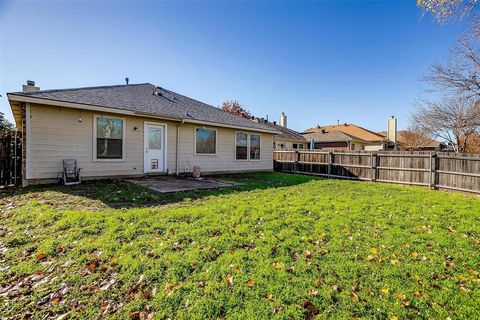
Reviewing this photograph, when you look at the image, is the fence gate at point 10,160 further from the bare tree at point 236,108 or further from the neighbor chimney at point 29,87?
the bare tree at point 236,108

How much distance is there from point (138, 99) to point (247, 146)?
20.3 feet

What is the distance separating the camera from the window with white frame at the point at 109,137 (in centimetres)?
870

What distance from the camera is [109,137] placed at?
352 inches

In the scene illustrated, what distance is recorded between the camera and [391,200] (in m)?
6.70

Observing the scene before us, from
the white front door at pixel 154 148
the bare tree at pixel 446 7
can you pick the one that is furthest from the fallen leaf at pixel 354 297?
the white front door at pixel 154 148

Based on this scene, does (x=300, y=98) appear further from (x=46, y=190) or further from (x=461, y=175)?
(x=46, y=190)

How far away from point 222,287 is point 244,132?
442 inches

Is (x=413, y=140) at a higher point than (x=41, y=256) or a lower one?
higher

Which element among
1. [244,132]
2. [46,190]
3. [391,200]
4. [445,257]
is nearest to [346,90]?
[244,132]

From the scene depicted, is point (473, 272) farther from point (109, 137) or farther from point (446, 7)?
point (109, 137)

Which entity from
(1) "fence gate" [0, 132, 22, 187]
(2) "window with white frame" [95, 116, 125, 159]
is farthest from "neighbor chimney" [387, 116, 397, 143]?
A: (1) "fence gate" [0, 132, 22, 187]

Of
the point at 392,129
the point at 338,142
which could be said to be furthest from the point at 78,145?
the point at 392,129

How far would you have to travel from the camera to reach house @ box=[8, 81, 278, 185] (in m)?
7.57

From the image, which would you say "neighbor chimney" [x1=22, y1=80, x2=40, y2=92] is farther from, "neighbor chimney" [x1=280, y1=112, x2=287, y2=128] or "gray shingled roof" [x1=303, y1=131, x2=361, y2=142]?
"neighbor chimney" [x1=280, y1=112, x2=287, y2=128]
